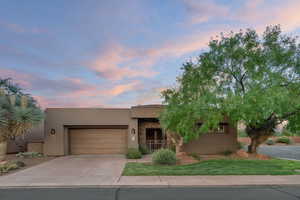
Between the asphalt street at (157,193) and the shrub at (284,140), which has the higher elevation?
the asphalt street at (157,193)

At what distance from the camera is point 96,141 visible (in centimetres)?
1712

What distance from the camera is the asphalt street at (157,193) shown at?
611 cm

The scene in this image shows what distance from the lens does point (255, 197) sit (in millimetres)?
6117

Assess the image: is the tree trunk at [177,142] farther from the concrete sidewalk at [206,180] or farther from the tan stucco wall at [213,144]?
the concrete sidewalk at [206,180]

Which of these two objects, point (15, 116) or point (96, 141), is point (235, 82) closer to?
point (96, 141)

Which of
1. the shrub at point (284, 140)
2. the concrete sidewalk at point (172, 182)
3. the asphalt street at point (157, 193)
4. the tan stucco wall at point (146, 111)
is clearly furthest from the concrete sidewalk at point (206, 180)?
the shrub at point (284, 140)

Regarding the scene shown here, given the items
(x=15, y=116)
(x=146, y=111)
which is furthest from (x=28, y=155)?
(x=146, y=111)

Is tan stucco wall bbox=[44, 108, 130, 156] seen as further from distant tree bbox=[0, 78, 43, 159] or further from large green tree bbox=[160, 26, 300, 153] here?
large green tree bbox=[160, 26, 300, 153]

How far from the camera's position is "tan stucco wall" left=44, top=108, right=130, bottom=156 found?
16141 mm

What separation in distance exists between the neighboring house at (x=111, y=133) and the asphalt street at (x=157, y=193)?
9.30 metres

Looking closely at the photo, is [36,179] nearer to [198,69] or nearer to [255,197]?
[255,197]

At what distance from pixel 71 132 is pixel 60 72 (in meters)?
4.72

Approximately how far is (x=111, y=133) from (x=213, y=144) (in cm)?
798

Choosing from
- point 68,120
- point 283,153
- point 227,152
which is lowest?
point 283,153
